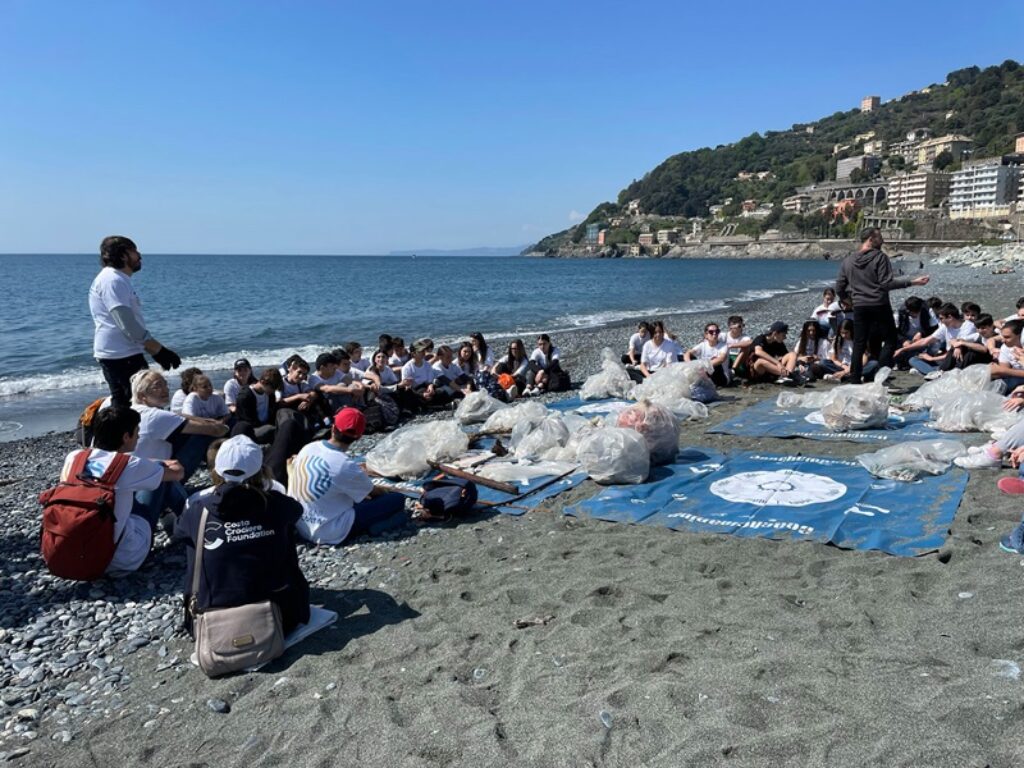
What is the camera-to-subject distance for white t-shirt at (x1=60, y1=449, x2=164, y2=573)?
4645mm

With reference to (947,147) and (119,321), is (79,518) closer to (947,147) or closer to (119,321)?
(119,321)

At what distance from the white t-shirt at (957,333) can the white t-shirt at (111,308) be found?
1121cm

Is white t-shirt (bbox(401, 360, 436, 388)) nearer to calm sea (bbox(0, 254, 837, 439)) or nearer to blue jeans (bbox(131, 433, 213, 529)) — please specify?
blue jeans (bbox(131, 433, 213, 529))

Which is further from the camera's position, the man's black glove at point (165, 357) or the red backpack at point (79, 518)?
the man's black glove at point (165, 357)

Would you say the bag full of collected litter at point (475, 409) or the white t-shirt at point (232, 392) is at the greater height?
the white t-shirt at point (232, 392)

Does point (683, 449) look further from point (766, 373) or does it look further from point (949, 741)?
point (949, 741)

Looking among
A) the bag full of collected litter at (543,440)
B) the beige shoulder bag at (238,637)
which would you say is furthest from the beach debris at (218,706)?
the bag full of collected litter at (543,440)

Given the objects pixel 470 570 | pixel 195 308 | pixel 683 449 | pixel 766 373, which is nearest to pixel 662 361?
pixel 766 373

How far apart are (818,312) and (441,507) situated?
9730 millimetres

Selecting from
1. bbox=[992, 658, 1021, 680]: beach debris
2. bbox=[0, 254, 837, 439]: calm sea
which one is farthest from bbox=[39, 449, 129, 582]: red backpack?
bbox=[0, 254, 837, 439]: calm sea

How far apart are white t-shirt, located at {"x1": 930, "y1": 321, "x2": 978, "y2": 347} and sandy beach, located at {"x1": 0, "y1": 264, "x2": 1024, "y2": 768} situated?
6.79 meters

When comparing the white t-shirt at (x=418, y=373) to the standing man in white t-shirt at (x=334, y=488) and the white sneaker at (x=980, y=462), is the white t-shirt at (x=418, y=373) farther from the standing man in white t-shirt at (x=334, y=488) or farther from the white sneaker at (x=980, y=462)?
the white sneaker at (x=980, y=462)

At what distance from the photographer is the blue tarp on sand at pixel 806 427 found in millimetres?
7461

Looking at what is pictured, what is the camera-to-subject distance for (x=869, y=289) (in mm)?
9836
